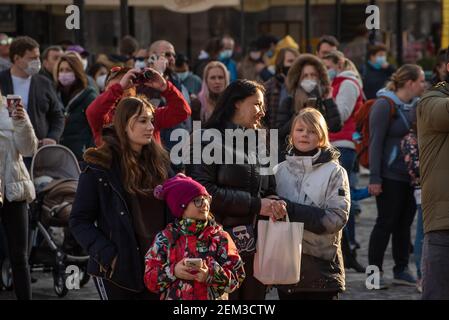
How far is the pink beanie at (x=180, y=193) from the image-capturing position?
643 cm

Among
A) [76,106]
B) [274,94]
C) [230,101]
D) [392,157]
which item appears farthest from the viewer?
[76,106]

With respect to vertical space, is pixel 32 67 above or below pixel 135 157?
above

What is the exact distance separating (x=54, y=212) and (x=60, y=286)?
58cm

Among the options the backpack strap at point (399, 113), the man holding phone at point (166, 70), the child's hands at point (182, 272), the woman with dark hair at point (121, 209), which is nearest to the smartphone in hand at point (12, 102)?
the man holding phone at point (166, 70)

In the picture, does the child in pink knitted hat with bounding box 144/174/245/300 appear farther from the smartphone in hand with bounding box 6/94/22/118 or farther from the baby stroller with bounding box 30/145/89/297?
the baby stroller with bounding box 30/145/89/297

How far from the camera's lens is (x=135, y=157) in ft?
22.7

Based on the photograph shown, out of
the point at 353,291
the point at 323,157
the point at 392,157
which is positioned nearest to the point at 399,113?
the point at 392,157

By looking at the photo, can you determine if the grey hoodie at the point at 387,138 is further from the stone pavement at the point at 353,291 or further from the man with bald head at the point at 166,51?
the man with bald head at the point at 166,51

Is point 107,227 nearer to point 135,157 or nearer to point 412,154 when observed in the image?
point 135,157

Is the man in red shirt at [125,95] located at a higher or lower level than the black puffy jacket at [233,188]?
higher

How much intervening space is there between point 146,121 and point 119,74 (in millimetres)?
2024

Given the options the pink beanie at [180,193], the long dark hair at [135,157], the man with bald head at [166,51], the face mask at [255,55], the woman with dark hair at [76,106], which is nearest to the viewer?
the pink beanie at [180,193]

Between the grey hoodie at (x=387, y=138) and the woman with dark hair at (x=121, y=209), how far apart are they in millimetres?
3933

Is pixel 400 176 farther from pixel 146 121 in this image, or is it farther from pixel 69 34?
pixel 69 34
